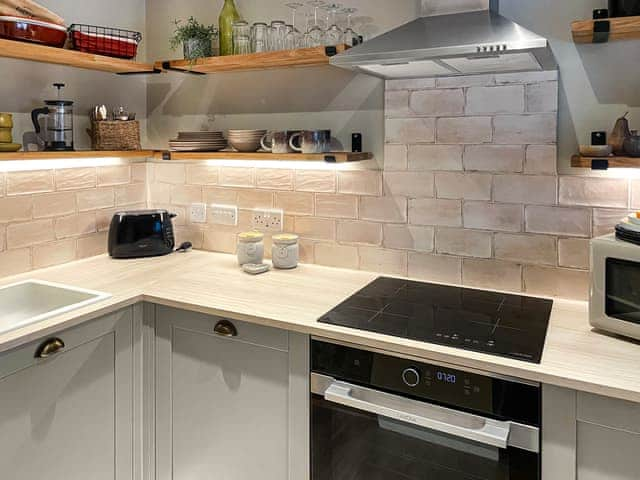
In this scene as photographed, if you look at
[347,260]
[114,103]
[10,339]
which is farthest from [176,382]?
[114,103]

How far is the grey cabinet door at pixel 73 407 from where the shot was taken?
160 cm

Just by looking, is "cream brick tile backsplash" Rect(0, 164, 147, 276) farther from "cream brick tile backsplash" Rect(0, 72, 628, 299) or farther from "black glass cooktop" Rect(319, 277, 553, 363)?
"black glass cooktop" Rect(319, 277, 553, 363)

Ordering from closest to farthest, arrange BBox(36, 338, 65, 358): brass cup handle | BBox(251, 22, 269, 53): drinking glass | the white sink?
BBox(36, 338, 65, 358): brass cup handle, the white sink, BBox(251, 22, 269, 53): drinking glass

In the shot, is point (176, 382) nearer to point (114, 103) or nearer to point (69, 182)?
point (69, 182)

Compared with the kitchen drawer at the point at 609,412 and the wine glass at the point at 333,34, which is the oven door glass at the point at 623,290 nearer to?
the kitchen drawer at the point at 609,412

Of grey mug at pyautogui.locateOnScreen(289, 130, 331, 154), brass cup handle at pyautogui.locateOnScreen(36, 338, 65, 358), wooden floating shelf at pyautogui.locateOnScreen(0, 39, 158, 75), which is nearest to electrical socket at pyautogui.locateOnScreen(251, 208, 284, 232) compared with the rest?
grey mug at pyautogui.locateOnScreen(289, 130, 331, 154)

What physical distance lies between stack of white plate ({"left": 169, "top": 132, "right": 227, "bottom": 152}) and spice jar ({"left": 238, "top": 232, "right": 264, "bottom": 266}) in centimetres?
42

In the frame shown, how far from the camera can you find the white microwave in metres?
1.52

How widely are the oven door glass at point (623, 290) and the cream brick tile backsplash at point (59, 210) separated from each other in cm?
208

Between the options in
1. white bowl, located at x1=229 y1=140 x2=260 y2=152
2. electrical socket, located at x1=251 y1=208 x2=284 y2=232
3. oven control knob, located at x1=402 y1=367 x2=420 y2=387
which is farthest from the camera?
electrical socket, located at x1=251 y1=208 x2=284 y2=232

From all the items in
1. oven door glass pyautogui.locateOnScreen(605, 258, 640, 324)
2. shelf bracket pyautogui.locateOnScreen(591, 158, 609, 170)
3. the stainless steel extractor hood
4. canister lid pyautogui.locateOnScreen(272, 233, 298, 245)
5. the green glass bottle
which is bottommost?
oven door glass pyautogui.locateOnScreen(605, 258, 640, 324)

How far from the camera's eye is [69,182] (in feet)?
7.89

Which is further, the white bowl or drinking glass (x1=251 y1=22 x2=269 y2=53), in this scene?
the white bowl

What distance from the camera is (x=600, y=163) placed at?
165cm
